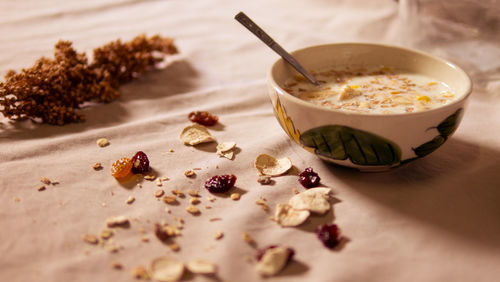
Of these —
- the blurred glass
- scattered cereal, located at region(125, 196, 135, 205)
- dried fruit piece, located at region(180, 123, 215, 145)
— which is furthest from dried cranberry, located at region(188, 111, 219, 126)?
the blurred glass

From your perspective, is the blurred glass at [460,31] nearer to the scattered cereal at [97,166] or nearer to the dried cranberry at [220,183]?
the dried cranberry at [220,183]

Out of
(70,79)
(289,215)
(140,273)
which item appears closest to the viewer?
(140,273)

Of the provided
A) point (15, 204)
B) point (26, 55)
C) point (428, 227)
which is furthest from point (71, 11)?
point (428, 227)

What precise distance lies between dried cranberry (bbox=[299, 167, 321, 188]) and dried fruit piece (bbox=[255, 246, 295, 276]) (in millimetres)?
169

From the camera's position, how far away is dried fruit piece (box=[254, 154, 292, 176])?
2.52 ft

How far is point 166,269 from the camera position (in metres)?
0.55

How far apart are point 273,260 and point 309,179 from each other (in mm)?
200

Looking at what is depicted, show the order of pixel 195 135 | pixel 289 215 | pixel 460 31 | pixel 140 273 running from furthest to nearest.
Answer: pixel 460 31 < pixel 195 135 < pixel 289 215 < pixel 140 273

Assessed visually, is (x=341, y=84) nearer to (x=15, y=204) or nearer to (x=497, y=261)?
(x=497, y=261)

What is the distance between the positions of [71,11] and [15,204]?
3.58 feet

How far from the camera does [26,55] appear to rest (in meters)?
1.20

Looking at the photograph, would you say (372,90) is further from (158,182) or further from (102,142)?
(102,142)

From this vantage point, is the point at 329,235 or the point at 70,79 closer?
the point at 329,235

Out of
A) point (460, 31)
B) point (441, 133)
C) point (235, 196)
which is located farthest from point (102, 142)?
point (460, 31)
